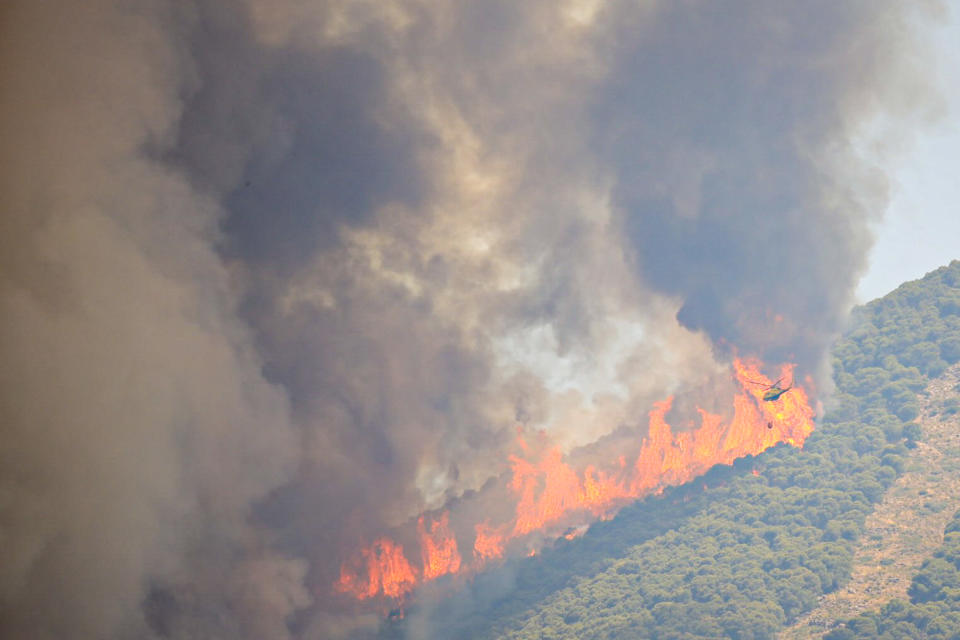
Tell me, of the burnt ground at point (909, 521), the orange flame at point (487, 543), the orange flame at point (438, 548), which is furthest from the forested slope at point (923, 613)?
the orange flame at point (438, 548)

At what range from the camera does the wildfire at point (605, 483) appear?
74.2 metres

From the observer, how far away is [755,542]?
128625mm

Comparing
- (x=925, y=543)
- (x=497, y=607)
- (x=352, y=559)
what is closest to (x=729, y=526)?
(x=925, y=543)

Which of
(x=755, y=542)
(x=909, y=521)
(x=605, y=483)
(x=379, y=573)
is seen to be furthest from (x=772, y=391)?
(x=379, y=573)

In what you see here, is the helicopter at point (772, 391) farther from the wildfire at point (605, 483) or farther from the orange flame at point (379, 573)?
the orange flame at point (379, 573)

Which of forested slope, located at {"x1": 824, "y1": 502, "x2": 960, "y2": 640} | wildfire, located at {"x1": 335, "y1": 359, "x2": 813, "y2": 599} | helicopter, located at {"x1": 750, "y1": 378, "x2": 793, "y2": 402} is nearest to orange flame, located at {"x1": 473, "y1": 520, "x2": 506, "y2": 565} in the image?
wildfire, located at {"x1": 335, "y1": 359, "x2": 813, "y2": 599}

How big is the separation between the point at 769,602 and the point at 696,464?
19.5 metres

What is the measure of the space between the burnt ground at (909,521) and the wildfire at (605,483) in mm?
16274

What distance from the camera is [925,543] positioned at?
117438 millimetres

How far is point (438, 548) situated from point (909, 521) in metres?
76.2

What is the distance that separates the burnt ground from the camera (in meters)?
110

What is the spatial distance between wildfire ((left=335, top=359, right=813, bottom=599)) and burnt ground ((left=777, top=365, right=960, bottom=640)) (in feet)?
53.4

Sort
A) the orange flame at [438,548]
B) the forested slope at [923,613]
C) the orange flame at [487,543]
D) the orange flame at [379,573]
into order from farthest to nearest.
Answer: the forested slope at [923,613], the orange flame at [487,543], the orange flame at [438,548], the orange flame at [379,573]

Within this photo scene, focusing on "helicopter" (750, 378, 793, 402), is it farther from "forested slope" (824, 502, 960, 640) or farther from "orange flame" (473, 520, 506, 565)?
"orange flame" (473, 520, 506, 565)
